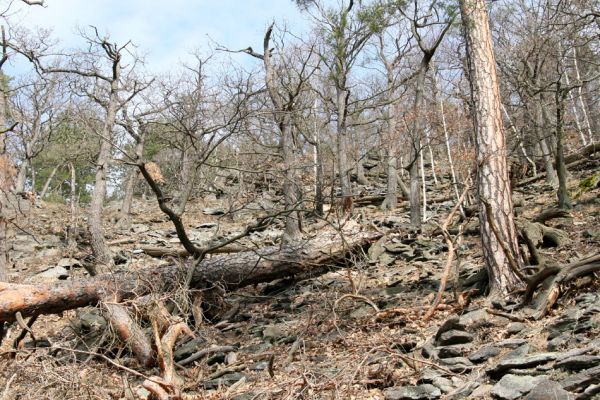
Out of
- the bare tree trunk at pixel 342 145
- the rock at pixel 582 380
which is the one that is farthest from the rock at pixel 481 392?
the bare tree trunk at pixel 342 145

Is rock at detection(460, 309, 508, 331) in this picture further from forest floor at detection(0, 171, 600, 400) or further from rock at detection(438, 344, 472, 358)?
rock at detection(438, 344, 472, 358)

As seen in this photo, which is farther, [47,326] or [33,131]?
[33,131]

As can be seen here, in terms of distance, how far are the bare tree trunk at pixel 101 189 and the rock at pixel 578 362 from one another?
37.7 feet

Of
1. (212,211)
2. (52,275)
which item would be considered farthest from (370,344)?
(212,211)

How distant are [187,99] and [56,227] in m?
8.42

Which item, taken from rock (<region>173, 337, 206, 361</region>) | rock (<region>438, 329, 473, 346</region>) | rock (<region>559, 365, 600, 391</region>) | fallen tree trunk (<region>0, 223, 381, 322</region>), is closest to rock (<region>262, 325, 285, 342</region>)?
rock (<region>173, 337, 206, 361</region>)

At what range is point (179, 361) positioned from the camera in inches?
279

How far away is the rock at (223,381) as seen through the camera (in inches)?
234

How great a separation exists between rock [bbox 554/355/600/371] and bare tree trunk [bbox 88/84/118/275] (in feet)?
37.7

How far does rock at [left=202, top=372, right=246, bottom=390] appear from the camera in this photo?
5953mm

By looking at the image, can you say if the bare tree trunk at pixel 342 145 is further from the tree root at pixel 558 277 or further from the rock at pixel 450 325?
the rock at pixel 450 325

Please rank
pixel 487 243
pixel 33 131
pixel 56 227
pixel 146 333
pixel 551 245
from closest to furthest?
pixel 487 243 → pixel 146 333 → pixel 551 245 → pixel 56 227 → pixel 33 131

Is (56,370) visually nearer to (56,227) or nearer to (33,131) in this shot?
(56,227)

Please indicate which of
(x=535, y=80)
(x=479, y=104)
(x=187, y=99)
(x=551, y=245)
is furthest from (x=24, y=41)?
(x=535, y=80)
